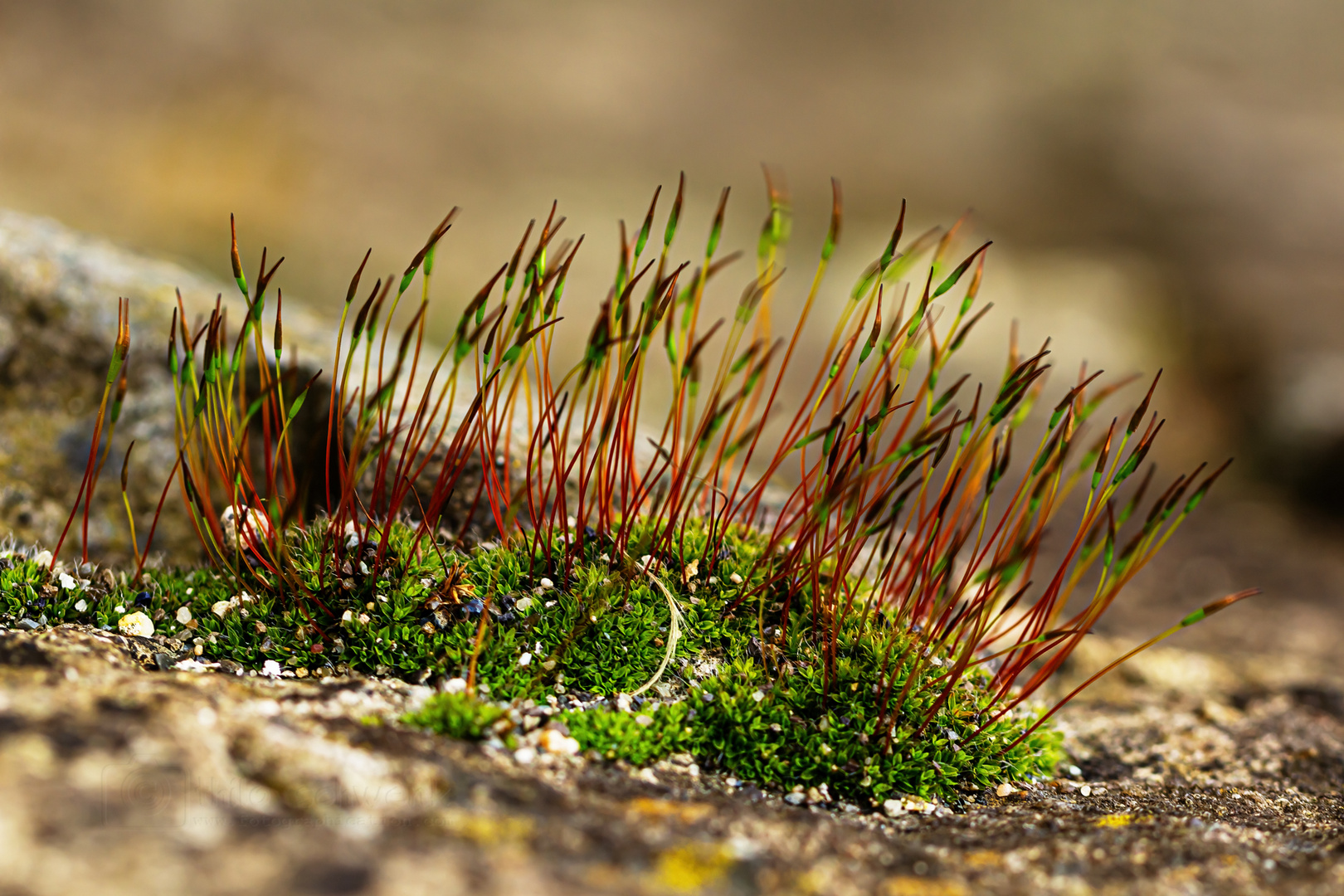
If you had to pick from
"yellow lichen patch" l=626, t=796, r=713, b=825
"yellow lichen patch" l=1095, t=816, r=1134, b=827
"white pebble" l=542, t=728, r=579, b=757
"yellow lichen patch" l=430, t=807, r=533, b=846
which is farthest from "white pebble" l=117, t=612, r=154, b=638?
"yellow lichen patch" l=1095, t=816, r=1134, b=827

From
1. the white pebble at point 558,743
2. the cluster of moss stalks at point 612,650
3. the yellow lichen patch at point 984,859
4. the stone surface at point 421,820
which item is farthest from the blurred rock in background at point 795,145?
the white pebble at point 558,743

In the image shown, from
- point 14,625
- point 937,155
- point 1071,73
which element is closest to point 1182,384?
point 937,155

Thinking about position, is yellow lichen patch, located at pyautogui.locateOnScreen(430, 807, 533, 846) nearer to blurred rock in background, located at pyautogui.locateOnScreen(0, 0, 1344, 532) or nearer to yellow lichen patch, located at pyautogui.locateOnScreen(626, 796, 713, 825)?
yellow lichen patch, located at pyautogui.locateOnScreen(626, 796, 713, 825)

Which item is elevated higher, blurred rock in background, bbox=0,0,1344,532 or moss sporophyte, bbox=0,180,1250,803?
blurred rock in background, bbox=0,0,1344,532

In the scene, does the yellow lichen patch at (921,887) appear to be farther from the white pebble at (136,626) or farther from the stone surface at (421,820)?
the white pebble at (136,626)

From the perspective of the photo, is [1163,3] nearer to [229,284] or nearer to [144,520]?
[229,284]

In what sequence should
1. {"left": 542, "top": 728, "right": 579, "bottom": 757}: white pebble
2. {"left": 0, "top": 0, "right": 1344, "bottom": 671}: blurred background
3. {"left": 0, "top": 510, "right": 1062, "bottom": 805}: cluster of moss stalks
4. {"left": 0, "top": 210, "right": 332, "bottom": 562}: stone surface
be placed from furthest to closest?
1. {"left": 0, "top": 0, "right": 1344, "bottom": 671}: blurred background
2. {"left": 0, "top": 210, "right": 332, "bottom": 562}: stone surface
3. {"left": 0, "top": 510, "right": 1062, "bottom": 805}: cluster of moss stalks
4. {"left": 542, "top": 728, "right": 579, "bottom": 757}: white pebble
